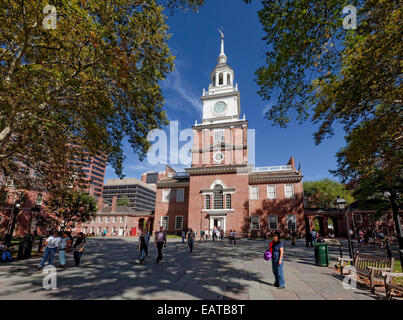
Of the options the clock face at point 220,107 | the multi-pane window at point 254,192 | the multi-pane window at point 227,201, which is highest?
the clock face at point 220,107

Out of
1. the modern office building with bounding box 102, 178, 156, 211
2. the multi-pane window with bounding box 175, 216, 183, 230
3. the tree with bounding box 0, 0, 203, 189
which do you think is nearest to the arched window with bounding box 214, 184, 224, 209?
the multi-pane window with bounding box 175, 216, 183, 230

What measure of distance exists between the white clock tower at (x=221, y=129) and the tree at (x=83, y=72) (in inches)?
795

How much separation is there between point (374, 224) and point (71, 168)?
42484 millimetres

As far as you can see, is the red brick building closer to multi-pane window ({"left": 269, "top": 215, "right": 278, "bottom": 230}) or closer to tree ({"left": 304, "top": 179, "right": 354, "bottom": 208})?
multi-pane window ({"left": 269, "top": 215, "right": 278, "bottom": 230})

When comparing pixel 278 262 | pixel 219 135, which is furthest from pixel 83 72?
pixel 219 135

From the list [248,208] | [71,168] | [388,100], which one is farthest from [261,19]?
[248,208]

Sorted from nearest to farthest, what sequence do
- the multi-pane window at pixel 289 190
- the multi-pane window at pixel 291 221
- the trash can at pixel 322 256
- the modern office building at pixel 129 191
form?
the trash can at pixel 322 256 → the multi-pane window at pixel 291 221 → the multi-pane window at pixel 289 190 → the modern office building at pixel 129 191

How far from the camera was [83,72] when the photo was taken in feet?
27.3

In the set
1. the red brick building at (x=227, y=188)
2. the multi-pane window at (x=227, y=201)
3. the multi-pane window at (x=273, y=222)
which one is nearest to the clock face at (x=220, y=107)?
the red brick building at (x=227, y=188)

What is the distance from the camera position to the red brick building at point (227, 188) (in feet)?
89.2

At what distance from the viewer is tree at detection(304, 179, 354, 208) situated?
144ft

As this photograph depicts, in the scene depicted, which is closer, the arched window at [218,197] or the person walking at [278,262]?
the person walking at [278,262]

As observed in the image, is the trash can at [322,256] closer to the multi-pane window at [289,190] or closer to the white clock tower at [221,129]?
the white clock tower at [221,129]
